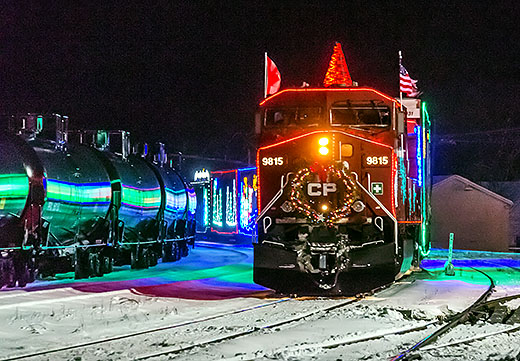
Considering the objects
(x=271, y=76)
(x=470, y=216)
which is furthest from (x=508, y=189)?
(x=271, y=76)

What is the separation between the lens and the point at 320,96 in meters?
13.0

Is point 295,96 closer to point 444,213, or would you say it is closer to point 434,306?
point 434,306

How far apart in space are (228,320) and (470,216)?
31.5 metres

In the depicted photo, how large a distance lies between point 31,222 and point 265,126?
217 inches

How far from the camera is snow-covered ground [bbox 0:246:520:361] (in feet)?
26.1

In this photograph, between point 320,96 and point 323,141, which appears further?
point 320,96

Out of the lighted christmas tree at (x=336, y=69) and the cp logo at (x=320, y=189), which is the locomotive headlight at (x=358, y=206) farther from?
the lighted christmas tree at (x=336, y=69)

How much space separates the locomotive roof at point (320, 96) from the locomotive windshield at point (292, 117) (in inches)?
4.3

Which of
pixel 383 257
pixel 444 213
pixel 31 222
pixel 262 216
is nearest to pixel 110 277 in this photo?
pixel 31 222

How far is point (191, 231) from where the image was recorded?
27984 millimetres

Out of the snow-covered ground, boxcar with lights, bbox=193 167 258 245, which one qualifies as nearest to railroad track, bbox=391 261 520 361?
the snow-covered ground

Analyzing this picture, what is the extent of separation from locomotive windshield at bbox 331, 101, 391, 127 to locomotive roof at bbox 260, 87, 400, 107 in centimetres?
11

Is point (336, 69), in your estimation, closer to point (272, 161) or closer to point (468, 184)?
point (272, 161)

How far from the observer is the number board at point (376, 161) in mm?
12487
